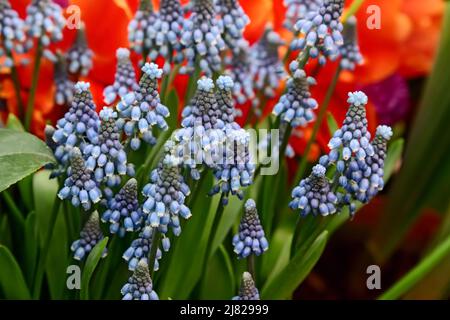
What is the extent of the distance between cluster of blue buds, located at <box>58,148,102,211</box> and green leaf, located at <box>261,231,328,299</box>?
0.51 ft

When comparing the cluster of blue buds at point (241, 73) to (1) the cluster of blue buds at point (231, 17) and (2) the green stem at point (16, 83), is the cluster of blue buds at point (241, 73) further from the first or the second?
(2) the green stem at point (16, 83)

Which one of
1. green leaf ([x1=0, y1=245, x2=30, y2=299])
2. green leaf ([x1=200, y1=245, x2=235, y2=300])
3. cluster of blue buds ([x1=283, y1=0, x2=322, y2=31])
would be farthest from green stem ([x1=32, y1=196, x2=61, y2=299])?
cluster of blue buds ([x1=283, y1=0, x2=322, y2=31])

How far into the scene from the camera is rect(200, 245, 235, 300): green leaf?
0.61 meters

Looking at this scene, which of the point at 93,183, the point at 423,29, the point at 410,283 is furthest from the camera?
the point at 423,29

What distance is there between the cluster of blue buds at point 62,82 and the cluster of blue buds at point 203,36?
5.0 inches

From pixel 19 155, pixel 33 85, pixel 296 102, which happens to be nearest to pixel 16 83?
pixel 33 85

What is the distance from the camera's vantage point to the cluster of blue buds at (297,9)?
0.61m

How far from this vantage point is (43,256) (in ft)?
1.94

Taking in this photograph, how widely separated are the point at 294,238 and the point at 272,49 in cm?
16

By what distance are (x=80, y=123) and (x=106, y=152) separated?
1.1 inches

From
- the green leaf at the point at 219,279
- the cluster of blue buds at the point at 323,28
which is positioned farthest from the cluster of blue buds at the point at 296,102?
the green leaf at the point at 219,279
